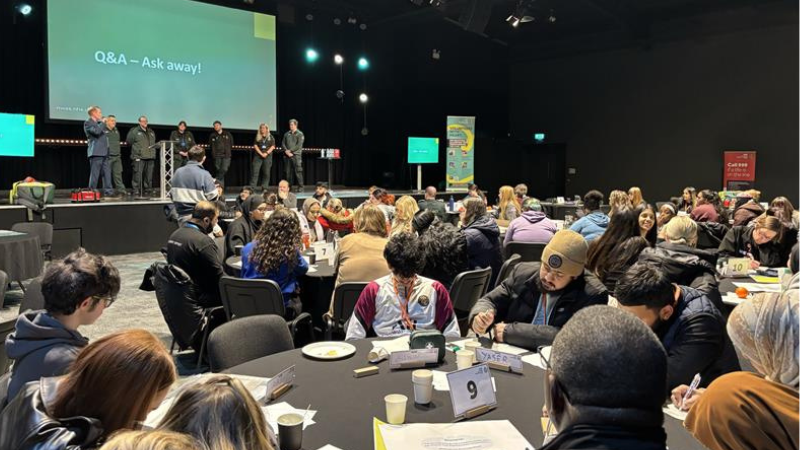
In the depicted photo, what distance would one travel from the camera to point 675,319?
2.44m

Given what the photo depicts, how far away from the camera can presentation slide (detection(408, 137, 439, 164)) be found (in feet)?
49.4

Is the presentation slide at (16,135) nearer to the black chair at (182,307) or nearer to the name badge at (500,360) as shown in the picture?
the black chair at (182,307)

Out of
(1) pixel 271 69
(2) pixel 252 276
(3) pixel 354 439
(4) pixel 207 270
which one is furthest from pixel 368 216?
(1) pixel 271 69

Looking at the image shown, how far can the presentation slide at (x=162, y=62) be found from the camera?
10828 millimetres

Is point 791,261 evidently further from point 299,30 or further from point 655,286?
point 299,30

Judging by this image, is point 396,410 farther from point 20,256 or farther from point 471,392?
point 20,256

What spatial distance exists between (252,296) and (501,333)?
1778 mm

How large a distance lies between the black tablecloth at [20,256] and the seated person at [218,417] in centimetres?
540

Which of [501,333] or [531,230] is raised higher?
[531,230]

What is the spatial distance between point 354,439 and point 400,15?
14.4 meters

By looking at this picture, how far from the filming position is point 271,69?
44.5ft

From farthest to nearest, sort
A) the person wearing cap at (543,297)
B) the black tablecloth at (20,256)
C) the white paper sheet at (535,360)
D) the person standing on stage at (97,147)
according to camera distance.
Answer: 1. the person standing on stage at (97,147)
2. the black tablecloth at (20,256)
3. the person wearing cap at (543,297)
4. the white paper sheet at (535,360)

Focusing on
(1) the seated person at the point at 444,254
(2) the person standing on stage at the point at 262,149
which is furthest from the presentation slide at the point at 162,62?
(1) the seated person at the point at 444,254

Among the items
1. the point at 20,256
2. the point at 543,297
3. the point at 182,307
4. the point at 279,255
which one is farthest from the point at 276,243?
the point at 20,256
